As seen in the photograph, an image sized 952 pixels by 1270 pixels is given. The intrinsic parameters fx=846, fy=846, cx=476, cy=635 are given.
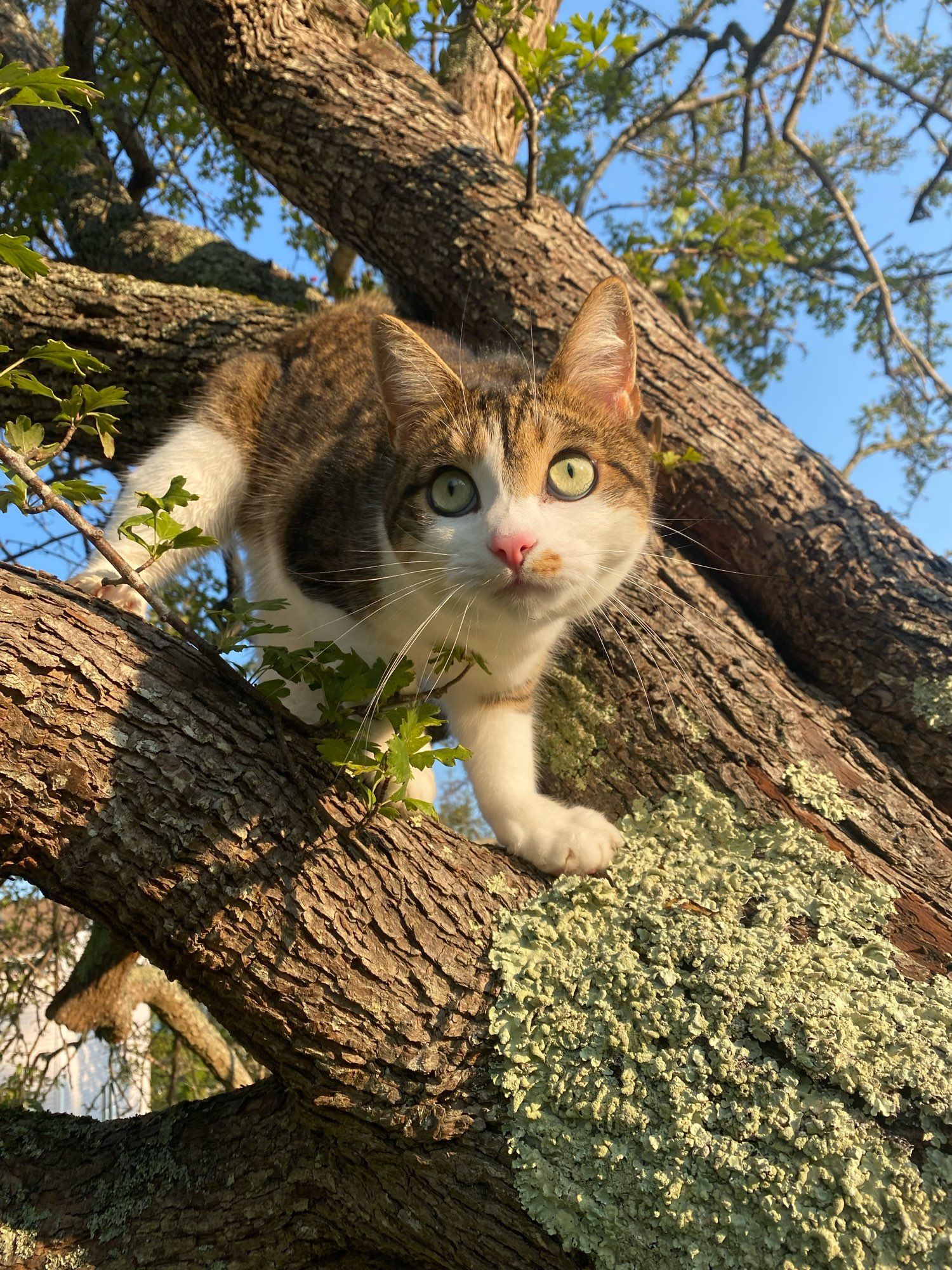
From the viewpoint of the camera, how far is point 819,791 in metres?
2.07

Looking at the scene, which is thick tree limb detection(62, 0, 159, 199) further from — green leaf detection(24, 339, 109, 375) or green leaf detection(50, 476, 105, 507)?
green leaf detection(50, 476, 105, 507)

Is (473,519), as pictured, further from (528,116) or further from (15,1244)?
(15,1244)

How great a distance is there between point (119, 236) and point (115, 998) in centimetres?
332

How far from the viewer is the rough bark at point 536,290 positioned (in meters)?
2.37

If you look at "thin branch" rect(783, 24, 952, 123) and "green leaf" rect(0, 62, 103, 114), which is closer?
"green leaf" rect(0, 62, 103, 114)

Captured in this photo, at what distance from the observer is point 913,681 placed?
89.7 inches

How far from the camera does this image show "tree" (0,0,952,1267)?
150 centimetres

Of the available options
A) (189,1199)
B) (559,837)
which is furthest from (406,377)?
(189,1199)

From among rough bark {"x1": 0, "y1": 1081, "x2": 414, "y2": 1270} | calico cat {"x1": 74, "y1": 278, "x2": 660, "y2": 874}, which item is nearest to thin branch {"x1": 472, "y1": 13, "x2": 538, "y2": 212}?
calico cat {"x1": 74, "y1": 278, "x2": 660, "y2": 874}

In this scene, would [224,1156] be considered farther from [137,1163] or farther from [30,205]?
[30,205]

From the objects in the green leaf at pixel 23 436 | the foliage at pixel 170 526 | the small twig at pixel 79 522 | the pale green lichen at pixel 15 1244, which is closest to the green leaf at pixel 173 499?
the foliage at pixel 170 526

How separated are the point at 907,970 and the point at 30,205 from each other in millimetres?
4246

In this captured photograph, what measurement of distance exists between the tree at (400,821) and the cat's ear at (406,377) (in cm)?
75

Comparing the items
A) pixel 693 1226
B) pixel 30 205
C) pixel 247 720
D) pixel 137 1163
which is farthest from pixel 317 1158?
pixel 30 205
